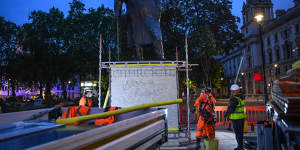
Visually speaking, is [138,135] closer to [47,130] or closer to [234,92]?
[47,130]

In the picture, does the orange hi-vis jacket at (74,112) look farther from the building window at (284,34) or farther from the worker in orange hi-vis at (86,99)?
the building window at (284,34)

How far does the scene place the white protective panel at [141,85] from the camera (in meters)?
7.45

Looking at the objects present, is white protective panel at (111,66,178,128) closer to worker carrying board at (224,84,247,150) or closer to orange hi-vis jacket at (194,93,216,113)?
orange hi-vis jacket at (194,93,216,113)

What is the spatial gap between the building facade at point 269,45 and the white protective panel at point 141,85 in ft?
98.8

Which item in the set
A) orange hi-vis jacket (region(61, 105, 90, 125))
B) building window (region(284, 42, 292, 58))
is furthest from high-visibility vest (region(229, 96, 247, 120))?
building window (region(284, 42, 292, 58))

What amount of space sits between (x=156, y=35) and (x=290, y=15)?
49489 mm

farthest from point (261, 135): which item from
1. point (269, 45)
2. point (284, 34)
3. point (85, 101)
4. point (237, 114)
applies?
point (269, 45)

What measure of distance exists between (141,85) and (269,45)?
61256mm

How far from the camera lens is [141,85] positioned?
7508 mm

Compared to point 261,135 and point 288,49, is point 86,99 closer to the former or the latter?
→ point 261,135

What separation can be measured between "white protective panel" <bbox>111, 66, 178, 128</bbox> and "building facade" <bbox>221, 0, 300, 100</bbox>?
30113 millimetres

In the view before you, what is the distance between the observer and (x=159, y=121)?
406cm

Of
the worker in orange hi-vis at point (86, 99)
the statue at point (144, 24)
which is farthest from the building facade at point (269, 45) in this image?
the worker in orange hi-vis at point (86, 99)

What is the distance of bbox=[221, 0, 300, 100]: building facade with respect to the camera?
47219 millimetres
